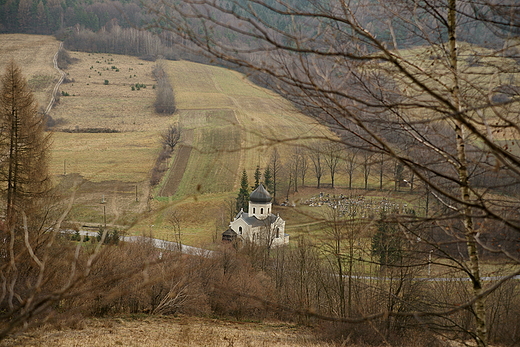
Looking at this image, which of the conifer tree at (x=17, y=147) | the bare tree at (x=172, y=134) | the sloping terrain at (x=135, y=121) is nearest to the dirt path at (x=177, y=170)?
the sloping terrain at (x=135, y=121)

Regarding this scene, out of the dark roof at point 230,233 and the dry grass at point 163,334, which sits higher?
the dry grass at point 163,334

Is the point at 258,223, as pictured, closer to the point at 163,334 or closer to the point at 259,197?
the point at 259,197

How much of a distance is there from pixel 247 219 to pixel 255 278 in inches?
766

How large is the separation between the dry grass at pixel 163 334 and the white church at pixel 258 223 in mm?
19490

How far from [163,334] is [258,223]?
95.8 ft

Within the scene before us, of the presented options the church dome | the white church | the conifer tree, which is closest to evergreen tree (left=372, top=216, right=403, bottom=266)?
the conifer tree

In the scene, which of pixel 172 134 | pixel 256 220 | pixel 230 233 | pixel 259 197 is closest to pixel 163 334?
pixel 230 233

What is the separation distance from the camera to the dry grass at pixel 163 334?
452 inches

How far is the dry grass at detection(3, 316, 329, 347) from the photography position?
1147 centimetres

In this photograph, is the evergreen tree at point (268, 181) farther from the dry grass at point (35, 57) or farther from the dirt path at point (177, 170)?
the dry grass at point (35, 57)

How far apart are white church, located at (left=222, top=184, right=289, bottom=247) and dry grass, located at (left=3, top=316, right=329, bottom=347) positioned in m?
19.5

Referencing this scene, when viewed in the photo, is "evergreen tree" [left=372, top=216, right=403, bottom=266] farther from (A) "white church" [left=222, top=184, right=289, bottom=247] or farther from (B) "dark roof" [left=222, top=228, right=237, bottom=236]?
(B) "dark roof" [left=222, top=228, right=237, bottom=236]

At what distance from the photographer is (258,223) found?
140 ft

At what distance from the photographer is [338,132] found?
3.76m
